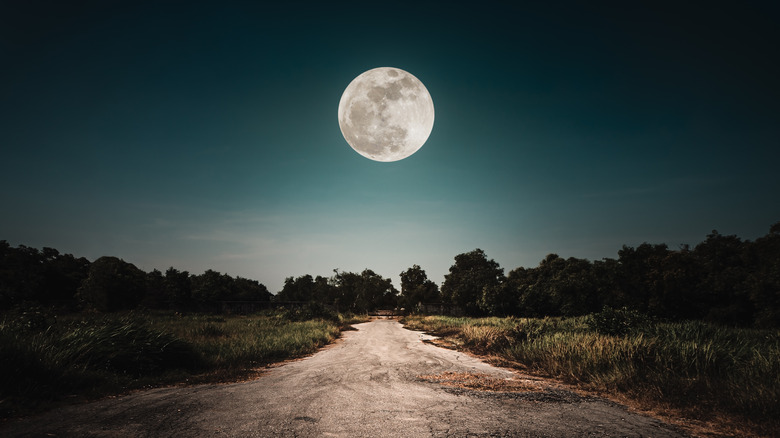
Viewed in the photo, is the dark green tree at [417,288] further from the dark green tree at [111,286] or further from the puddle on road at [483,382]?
the puddle on road at [483,382]

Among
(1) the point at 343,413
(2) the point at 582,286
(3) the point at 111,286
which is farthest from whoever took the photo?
(2) the point at 582,286

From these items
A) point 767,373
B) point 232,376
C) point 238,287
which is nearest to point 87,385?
point 232,376

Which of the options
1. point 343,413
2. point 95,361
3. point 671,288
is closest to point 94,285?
point 95,361

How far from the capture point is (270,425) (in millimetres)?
4957

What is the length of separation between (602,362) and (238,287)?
8587 cm

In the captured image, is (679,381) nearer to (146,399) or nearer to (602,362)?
(602,362)

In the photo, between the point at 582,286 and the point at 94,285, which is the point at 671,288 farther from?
the point at 94,285

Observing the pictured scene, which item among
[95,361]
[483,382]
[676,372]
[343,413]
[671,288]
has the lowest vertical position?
[483,382]

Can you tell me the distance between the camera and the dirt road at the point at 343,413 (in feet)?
15.6

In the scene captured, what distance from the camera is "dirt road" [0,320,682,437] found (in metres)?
4.76

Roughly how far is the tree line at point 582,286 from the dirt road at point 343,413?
16470 mm

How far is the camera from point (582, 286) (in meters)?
38.8

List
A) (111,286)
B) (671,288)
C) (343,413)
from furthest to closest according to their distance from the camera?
(111,286) → (671,288) → (343,413)

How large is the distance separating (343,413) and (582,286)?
42.3m
